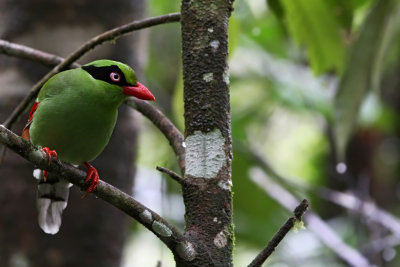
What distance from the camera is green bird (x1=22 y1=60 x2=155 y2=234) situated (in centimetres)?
330

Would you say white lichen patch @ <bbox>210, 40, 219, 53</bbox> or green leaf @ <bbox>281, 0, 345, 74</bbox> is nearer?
white lichen patch @ <bbox>210, 40, 219, 53</bbox>

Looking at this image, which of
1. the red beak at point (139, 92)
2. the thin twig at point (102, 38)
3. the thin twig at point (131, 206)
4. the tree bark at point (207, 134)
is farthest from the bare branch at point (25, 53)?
the thin twig at point (131, 206)

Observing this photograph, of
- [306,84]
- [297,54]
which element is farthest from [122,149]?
[297,54]

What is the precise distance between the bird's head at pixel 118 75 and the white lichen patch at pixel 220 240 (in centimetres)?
106

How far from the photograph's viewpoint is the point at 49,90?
3.37 meters

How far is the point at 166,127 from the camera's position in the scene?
9.66 ft

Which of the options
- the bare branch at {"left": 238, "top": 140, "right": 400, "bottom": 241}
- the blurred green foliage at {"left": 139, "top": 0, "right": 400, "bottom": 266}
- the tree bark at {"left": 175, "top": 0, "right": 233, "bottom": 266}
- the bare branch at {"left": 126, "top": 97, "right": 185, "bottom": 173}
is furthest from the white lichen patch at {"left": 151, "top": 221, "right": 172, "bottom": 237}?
the bare branch at {"left": 238, "top": 140, "right": 400, "bottom": 241}

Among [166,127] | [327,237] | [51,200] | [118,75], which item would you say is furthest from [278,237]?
[327,237]

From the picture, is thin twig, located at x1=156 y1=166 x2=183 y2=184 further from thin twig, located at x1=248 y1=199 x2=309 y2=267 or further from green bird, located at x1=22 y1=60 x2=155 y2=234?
green bird, located at x1=22 y1=60 x2=155 y2=234

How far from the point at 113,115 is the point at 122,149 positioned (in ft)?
4.59

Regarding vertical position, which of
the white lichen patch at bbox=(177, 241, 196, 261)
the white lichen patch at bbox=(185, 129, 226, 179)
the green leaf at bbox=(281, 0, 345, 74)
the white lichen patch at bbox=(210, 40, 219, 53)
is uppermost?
the green leaf at bbox=(281, 0, 345, 74)

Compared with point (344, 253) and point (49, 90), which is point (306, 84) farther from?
point (49, 90)

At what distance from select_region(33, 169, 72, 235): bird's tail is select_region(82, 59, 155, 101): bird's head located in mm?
624

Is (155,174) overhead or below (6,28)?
overhead
